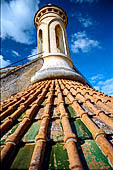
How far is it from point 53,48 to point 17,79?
3.00 m

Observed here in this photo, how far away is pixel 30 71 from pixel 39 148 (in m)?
4.62

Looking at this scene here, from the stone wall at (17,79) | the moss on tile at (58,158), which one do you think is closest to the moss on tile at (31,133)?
the moss on tile at (58,158)

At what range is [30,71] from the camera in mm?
5418

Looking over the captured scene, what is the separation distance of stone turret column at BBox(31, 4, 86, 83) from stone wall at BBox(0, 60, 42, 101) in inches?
20.1

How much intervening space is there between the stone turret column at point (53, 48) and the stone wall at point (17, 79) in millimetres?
511

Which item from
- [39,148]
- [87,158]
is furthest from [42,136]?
[87,158]

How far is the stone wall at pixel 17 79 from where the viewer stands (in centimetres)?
425

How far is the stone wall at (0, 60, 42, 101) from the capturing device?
4.25 m

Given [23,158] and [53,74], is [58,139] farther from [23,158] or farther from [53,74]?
[53,74]

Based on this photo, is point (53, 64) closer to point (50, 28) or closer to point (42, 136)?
point (50, 28)

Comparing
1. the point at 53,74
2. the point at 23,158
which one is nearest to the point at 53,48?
the point at 53,74

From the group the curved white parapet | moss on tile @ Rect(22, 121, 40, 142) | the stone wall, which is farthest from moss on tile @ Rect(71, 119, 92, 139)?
the stone wall

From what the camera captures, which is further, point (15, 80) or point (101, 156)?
point (15, 80)

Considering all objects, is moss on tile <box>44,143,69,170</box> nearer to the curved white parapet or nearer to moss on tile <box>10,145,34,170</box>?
moss on tile <box>10,145,34,170</box>
